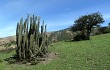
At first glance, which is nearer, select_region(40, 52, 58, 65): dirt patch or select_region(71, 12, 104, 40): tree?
select_region(40, 52, 58, 65): dirt patch

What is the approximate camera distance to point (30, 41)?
18.6 m

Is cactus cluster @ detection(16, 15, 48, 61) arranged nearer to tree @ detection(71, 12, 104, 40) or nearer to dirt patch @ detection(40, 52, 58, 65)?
dirt patch @ detection(40, 52, 58, 65)

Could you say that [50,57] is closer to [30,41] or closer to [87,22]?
[30,41]

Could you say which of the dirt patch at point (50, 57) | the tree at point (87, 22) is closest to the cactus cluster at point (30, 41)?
the dirt patch at point (50, 57)

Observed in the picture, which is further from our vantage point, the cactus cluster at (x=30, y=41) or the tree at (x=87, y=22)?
the tree at (x=87, y=22)

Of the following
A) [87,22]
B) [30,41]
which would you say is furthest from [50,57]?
[87,22]

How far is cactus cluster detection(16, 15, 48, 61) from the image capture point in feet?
61.2

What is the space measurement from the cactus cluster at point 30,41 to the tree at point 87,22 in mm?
16303

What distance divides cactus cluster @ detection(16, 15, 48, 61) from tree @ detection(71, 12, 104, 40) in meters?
16.3

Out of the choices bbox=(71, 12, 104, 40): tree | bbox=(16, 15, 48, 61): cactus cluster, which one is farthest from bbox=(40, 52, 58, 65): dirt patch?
bbox=(71, 12, 104, 40): tree

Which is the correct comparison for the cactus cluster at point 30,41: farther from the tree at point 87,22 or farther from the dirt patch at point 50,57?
the tree at point 87,22

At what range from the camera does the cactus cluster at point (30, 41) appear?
18.7 m

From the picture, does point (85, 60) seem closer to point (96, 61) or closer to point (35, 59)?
point (96, 61)

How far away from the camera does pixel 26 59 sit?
18625 mm
